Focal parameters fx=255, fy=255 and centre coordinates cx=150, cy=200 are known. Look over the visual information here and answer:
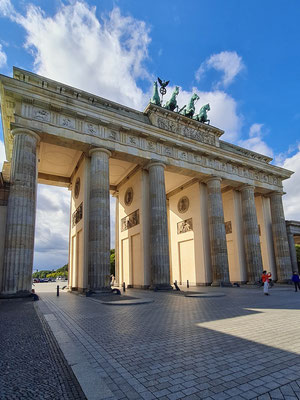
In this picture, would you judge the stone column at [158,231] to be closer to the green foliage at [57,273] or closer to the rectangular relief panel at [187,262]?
the rectangular relief panel at [187,262]

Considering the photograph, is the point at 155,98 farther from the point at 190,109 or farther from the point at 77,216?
the point at 77,216

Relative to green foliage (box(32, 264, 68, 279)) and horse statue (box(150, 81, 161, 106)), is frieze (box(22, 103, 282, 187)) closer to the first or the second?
horse statue (box(150, 81, 161, 106))

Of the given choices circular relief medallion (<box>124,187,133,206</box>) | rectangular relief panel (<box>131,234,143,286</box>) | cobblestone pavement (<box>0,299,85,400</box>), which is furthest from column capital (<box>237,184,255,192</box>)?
cobblestone pavement (<box>0,299,85,400</box>)

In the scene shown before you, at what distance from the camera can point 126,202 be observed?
993 inches

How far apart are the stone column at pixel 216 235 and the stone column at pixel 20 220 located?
15.4 meters

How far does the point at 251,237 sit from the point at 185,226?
6.72 m

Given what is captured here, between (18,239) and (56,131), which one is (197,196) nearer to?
(56,131)

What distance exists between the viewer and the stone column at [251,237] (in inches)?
973

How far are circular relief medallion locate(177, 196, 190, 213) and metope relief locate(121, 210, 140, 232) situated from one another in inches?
274

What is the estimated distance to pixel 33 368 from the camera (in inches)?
153

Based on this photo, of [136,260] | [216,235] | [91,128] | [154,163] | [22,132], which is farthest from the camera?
[216,235]

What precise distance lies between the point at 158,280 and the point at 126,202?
9.14 metres

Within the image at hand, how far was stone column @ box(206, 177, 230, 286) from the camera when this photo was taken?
2270 centimetres

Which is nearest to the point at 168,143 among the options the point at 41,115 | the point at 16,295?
the point at 41,115
